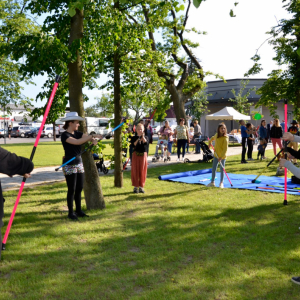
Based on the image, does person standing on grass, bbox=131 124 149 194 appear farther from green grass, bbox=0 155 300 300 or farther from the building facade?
the building facade

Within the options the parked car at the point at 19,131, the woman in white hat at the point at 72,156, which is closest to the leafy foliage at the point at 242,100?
the parked car at the point at 19,131

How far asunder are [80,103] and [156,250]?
3.69 meters

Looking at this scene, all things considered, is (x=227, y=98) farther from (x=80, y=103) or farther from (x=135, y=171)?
(x=80, y=103)

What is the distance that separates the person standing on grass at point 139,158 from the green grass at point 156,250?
0.85 metres

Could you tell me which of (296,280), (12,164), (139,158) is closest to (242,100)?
(139,158)

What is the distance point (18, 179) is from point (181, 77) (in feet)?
44.2

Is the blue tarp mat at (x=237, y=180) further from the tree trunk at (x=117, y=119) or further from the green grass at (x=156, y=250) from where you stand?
the tree trunk at (x=117, y=119)

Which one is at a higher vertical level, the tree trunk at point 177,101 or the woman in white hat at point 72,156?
the tree trunk at point 177,101

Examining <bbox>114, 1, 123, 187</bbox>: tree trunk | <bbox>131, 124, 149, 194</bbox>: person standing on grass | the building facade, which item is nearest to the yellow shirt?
A: <bbox>131, 124, 149, 194</bbox>: person standing on grass

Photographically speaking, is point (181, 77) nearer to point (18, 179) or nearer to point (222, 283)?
point (18, 179)

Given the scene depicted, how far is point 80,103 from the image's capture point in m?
7.49

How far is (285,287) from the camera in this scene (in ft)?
12.9

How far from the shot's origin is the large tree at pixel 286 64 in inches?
739

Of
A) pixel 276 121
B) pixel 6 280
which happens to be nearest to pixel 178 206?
pixel 6 280
